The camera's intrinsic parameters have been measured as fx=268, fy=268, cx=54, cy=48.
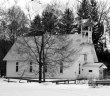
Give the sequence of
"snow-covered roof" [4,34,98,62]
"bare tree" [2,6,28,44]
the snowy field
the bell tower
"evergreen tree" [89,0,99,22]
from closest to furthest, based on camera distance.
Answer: the snowy field < "snow-covered roof" [4,34,98,62] < the bell tower < "bare tree" [2,6,28,44] < "evergreen tree" [89,0,99,22]

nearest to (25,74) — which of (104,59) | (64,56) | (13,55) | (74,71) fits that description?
(13,55)

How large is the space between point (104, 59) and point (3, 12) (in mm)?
33289

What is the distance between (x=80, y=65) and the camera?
44219 mm

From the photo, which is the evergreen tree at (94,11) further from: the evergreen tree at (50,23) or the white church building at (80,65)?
the evergreen tree at (50,23)

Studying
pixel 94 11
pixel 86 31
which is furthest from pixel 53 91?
pixel 94 11

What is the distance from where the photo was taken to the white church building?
41.9 m

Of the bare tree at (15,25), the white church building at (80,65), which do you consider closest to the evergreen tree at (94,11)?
the white church building at (80,65)

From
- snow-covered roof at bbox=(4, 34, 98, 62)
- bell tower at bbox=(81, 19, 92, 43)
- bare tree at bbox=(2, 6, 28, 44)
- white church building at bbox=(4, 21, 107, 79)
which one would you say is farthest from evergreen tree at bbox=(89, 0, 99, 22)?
bare tree at bbox=(2, 6, 28, 44)

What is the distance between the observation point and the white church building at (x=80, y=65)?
41938 millimetres

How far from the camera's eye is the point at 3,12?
26062 mm

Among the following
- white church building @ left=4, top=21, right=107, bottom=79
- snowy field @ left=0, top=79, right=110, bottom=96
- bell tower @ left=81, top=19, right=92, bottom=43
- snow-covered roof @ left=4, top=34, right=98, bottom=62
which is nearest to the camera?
snowy field @ left=0, top=79, right=110, bottom=96

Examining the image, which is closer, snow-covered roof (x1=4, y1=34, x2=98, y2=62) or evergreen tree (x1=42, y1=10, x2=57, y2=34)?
evergreen tree (x1=42, y1=10, x2=57, y2=34)

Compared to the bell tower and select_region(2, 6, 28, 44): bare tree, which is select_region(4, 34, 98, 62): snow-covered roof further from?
select_region(2, 6, 28, 44): bare tree

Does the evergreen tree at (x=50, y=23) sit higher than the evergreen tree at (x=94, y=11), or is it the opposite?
the evergreen tree at (x=94, y=11)
